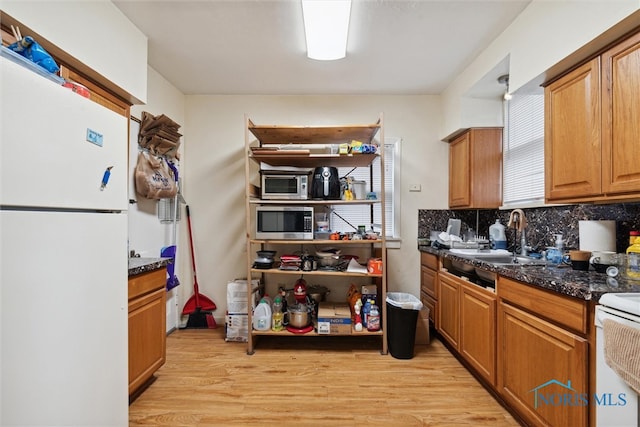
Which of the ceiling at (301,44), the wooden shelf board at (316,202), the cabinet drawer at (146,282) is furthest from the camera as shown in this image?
the wooden shelf board at (316,202)

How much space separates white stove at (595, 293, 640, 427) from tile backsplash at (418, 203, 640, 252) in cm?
77

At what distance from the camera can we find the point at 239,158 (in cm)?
299

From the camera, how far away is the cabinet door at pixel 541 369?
1.14 meters

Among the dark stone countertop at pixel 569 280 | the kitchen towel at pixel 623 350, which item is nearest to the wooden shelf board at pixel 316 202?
the dark stone countertop at pixel 569 280

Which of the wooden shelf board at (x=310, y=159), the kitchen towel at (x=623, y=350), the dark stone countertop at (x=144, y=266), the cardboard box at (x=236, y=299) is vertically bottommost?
the cardboard box at (x=236, y=299)

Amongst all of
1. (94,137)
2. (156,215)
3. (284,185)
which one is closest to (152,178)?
(156,215)

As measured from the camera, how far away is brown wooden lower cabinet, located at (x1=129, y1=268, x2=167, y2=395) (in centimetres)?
161

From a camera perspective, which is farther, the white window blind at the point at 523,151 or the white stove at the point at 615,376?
the white window blind at the point at 523,151

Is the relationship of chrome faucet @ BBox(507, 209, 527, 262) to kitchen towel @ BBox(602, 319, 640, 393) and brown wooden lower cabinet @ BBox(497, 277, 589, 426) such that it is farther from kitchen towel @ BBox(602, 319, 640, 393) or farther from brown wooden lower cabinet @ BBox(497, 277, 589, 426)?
kitchen towel @ BBox(602, 319, 640, 393)

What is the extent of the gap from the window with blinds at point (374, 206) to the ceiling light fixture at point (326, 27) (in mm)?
1147

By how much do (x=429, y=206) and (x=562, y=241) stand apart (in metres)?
1.25

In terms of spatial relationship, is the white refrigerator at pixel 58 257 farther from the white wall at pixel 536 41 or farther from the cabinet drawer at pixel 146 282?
the white wall at pixel 536 41

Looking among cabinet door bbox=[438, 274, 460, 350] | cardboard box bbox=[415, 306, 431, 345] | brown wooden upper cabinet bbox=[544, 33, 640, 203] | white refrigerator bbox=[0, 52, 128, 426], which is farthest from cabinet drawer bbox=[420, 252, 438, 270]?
white refrigerator bbox=[0, 52, 128, 426]

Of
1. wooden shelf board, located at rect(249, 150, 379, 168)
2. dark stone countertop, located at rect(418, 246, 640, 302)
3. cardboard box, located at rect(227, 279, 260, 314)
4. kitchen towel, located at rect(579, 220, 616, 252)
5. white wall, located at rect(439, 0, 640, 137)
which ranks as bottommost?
cardboard box, located at rect(227, 279, 260, 314)
